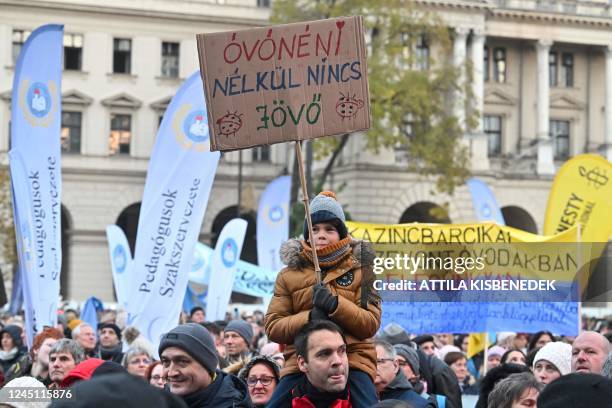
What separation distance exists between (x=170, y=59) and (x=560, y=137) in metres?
17.3

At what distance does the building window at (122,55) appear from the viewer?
53.8m

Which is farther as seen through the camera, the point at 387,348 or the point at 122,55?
the point at 122,55

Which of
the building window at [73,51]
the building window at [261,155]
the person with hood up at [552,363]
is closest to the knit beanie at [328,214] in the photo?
the person with hood up at [552,363]

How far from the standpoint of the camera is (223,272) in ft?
66.6

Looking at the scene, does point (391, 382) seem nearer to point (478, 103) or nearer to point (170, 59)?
point (478, 103)

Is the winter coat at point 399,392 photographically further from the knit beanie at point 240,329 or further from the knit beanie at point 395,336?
the knit beanie at point 240,329

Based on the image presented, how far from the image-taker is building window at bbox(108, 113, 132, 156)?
54000 millimetres

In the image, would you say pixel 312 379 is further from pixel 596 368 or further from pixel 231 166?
pixel 231 166

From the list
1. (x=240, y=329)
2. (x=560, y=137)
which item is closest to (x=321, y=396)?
(x=240, y=329)

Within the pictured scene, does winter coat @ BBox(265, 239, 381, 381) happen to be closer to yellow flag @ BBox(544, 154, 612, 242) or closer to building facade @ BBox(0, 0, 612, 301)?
yellow flag @ BBox(544, 154, 612, 242)

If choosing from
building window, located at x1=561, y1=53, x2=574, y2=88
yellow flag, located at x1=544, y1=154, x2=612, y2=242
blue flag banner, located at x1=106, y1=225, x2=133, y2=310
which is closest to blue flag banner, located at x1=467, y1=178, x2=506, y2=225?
blue flag banner, located at x1=106, y1=225, x2=133, y2=310

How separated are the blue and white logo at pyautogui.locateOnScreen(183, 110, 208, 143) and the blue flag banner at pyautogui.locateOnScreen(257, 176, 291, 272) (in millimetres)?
12181

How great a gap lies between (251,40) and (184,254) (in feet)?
26.7

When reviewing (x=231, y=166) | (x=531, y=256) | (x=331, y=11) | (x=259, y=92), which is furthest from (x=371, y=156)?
(x=259, y=92)
